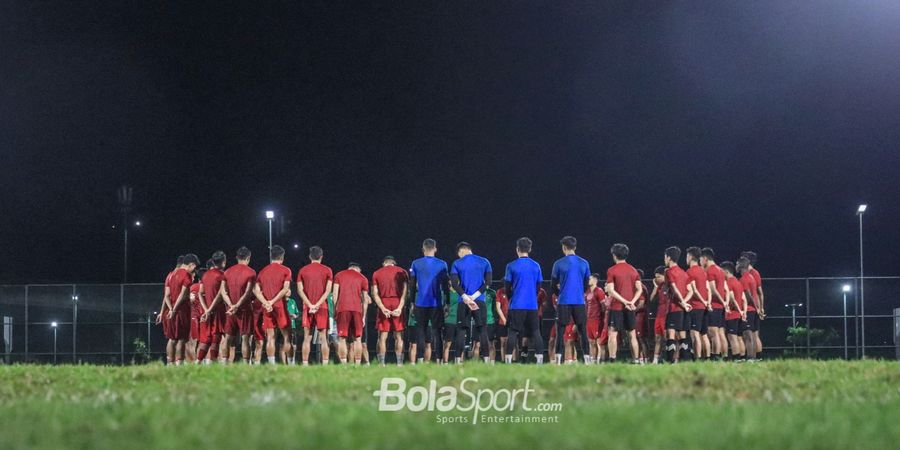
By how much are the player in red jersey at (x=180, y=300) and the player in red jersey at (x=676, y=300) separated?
8675mm

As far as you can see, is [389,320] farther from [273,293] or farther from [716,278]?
[716,278]

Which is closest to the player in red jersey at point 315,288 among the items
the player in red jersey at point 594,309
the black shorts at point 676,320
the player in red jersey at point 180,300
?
the player in red jersey at point 180,300

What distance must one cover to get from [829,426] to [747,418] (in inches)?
21.1

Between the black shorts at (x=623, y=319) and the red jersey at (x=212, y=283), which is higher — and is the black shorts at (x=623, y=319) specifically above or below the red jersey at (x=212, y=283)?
below

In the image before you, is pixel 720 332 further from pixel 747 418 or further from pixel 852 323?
pixel 747 418

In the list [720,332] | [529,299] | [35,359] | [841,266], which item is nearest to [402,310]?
[529,299]

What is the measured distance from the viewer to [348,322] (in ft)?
58.7

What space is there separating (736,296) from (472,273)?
6.23m

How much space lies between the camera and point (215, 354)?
62.8 feet

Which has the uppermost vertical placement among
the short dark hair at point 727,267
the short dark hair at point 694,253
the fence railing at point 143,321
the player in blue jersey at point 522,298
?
the short dark hair at point 694,253

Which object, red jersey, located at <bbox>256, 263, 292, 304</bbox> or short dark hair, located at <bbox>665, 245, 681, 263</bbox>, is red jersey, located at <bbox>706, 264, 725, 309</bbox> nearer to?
short dark hair, located at <bbox>665, 245, 681, 263</bbox>

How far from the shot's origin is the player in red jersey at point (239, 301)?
17.8m

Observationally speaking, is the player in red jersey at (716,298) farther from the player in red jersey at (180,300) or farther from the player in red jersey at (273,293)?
the player in red jersey at (180,300)

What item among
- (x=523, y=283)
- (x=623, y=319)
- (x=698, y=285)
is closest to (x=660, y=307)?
(x=698, y=285)
